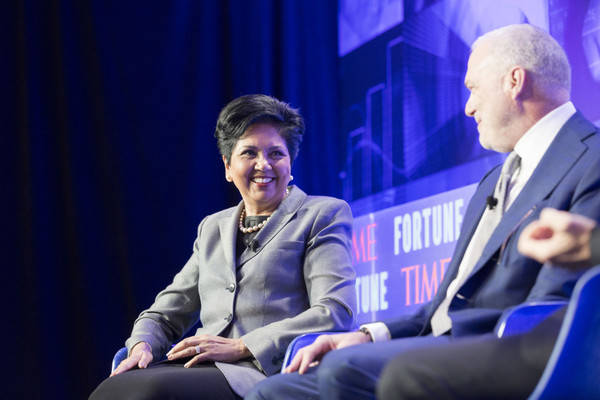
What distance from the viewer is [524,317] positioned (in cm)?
153

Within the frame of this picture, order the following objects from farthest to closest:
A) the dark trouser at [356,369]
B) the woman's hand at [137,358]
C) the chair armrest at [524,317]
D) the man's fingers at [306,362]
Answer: the woman's hand at [137,358] < the man's fingers at [306,362] < the dark trouser at [356,369] < the chair armrest at [524,317]

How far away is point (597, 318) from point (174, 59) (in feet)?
11.0

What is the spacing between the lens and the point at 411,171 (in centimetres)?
368

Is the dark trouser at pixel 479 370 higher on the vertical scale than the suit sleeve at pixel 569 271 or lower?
lower

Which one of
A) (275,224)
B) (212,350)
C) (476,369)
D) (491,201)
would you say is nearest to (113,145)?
(275,224)

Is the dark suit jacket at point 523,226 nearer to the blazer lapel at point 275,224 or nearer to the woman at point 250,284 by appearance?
the woman at point 250,284

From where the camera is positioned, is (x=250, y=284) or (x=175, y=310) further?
(x=175, y=310)

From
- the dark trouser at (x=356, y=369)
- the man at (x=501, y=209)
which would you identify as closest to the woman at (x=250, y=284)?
the man at (x=501, y=209)

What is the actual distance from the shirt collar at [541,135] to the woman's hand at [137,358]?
1.33 m

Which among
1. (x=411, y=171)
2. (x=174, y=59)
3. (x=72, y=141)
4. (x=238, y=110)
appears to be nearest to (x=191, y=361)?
(x=238, y=110)

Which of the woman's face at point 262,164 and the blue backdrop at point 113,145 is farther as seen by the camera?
the blue backdrop at point 113,145

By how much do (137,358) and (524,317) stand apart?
1.41 meters

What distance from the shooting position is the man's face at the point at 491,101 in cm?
196

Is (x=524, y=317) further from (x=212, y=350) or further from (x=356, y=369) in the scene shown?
(x=212, y=350)
